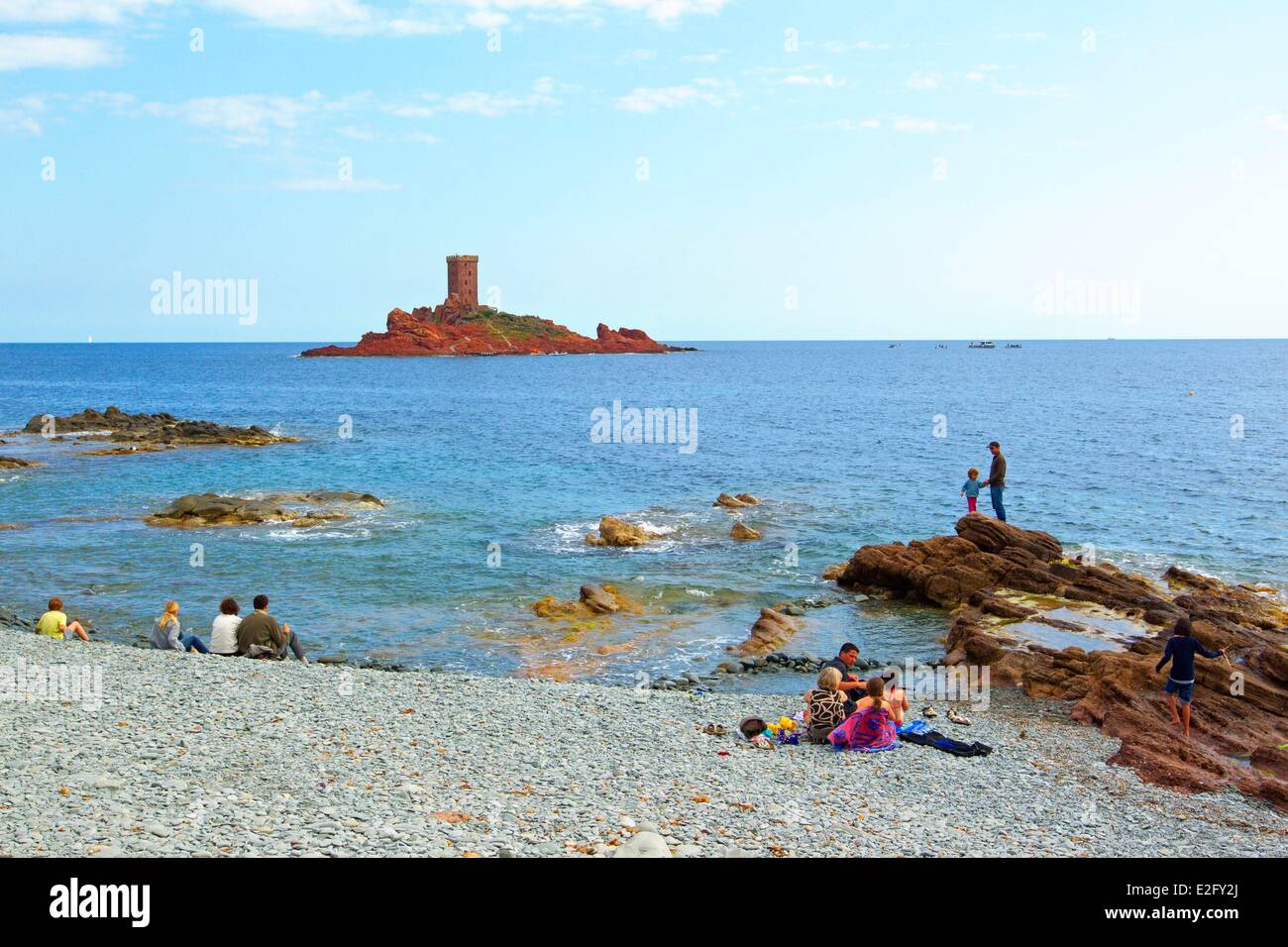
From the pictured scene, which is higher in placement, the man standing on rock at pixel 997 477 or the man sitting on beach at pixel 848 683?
the man standing on rock at pixel 997 477

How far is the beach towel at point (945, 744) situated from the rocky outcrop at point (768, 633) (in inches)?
304

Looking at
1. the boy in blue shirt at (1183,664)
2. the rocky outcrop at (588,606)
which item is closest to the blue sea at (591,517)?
the rocky outcrop at (588,606)

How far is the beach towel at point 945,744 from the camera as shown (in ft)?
49.0

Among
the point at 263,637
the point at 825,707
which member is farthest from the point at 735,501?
the point at 825,707

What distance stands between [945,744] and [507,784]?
22.6 feet

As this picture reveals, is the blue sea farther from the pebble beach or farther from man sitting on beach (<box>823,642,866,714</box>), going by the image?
the pebble beach

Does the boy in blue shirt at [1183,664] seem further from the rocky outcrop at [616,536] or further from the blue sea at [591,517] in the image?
the rocky outcrop at [616,536]

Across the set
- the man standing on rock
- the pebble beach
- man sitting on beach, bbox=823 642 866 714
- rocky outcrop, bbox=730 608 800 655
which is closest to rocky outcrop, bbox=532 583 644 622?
rocky outcrop, bbox=730 608 800 655

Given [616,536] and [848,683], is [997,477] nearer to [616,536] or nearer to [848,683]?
[616,536]

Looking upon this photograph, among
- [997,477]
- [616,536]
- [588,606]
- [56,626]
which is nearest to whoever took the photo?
[56,626]

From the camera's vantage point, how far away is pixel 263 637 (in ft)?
63.5

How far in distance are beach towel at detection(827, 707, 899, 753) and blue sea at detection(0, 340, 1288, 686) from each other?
24.5ft

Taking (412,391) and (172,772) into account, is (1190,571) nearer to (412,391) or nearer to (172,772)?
(172,772)

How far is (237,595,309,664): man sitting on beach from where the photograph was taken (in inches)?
757
